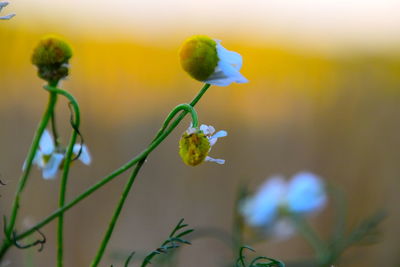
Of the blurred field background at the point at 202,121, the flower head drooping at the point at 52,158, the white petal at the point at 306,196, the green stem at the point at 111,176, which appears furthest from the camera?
the blurred field background at the point at 202,121

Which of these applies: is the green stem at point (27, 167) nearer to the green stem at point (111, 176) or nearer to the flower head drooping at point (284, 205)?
the green stem at point (111, 176)

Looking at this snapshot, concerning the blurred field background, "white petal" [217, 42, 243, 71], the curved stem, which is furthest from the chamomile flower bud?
the blurred field background

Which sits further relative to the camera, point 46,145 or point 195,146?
point 46,145

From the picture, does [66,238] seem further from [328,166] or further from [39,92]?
[328,166]

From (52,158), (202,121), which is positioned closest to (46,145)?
(52,158)

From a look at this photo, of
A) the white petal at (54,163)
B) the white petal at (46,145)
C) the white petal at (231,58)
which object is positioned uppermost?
the white petal at (231,58)

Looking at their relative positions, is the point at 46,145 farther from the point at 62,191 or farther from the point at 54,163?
the point at 62,191

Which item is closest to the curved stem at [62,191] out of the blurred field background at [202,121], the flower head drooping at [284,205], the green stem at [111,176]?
the green stem at [111,176]

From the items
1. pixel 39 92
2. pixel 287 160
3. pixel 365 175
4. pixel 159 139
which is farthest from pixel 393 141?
pixel 159 139
